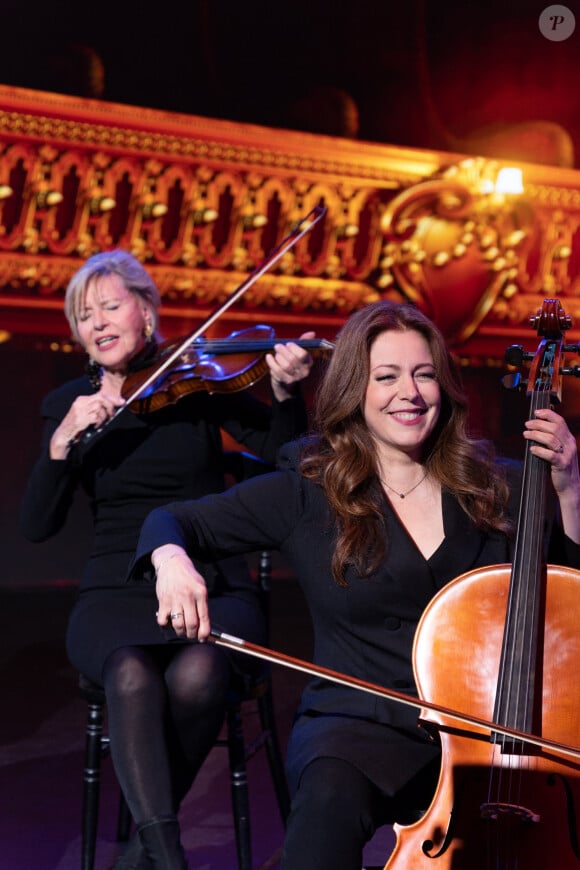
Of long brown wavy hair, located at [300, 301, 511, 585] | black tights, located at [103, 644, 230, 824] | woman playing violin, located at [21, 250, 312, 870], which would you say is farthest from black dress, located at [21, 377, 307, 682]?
long brown wavy hair, located at [300, 301, 511, 585]

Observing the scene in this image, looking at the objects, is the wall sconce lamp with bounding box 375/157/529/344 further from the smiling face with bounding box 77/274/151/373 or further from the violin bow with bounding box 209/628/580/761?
the violin bow with bounding box 209/628/580/761

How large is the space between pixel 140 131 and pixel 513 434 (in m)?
1.85

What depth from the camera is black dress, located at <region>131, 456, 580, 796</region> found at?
1.52 m

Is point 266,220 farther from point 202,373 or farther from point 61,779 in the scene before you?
point 61,779

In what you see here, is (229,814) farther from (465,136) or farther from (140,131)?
(465,136)

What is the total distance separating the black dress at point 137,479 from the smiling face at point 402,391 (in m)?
0.55

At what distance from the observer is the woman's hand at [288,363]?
2242 millimetres

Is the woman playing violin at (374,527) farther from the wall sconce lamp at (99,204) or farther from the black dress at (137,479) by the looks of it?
the wall sconce lamp at (99,204)

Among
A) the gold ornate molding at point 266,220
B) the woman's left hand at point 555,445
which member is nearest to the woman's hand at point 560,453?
the woman's left hand at point 555,445

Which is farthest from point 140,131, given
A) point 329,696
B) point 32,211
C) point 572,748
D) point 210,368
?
point 572,748

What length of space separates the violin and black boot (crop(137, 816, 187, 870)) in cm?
85

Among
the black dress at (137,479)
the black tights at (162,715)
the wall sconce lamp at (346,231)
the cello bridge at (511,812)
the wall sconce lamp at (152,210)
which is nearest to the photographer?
the cello bridge at (511,812)

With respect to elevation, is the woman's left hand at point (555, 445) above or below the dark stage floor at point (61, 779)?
above

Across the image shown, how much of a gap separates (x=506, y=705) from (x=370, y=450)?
490mm
